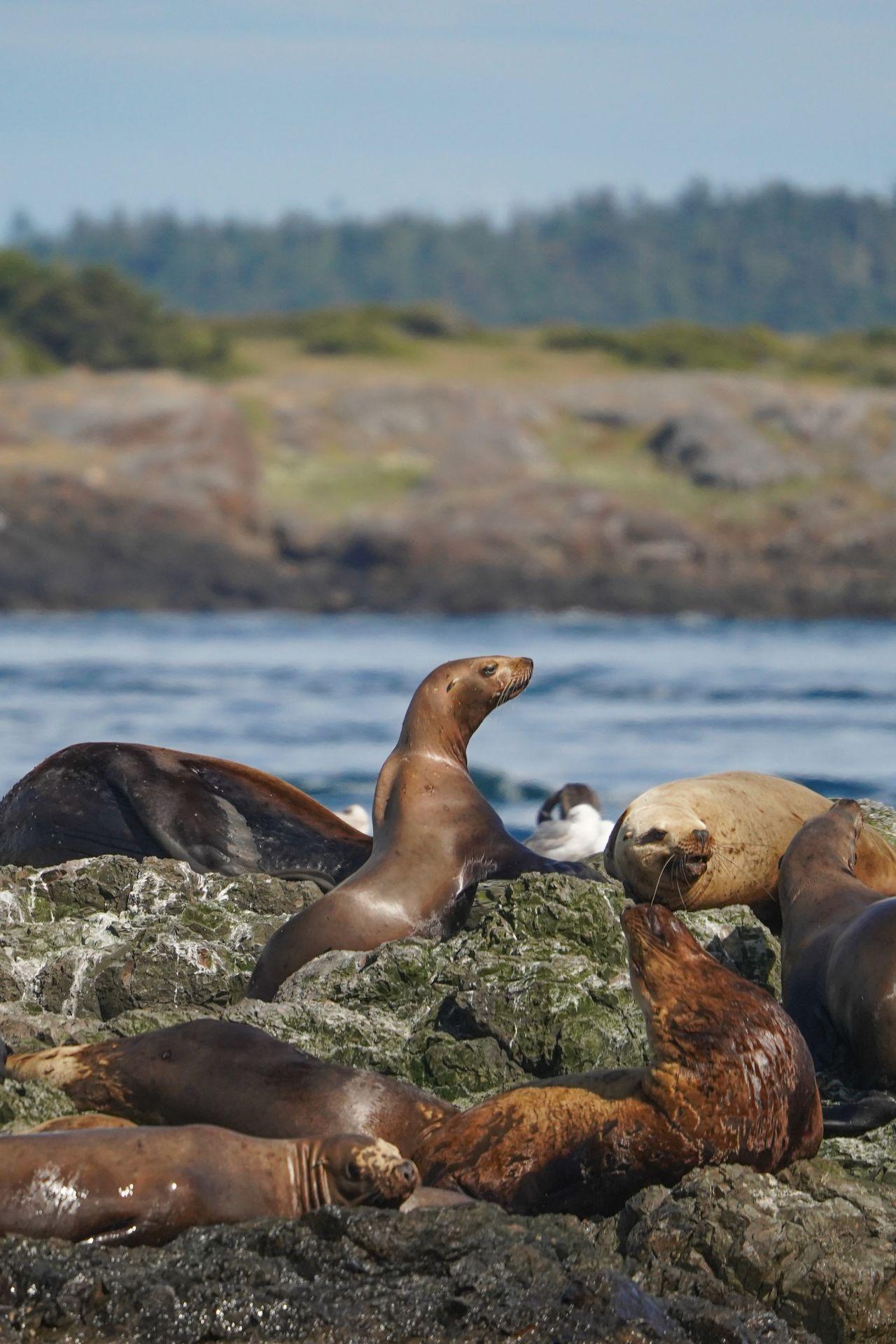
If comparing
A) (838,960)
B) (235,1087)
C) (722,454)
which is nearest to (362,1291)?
(235,1087)

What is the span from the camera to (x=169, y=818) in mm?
7023

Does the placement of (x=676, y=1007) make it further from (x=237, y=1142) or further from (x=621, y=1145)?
(x=237, y=1142)

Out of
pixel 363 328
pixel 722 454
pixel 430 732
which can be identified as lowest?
pixel 430 732

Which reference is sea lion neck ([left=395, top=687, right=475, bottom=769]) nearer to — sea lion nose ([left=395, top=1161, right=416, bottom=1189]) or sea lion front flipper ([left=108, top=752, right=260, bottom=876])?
sea lion front flipper ([left=108, top=752, right=260, bottom=876])

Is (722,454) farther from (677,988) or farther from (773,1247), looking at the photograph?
(773,1247)

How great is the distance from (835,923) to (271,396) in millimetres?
47469

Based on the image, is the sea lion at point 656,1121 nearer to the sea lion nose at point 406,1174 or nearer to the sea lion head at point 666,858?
the sea lion nose at point 406,1174

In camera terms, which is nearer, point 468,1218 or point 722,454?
point 468,1218

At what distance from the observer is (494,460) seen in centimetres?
4772

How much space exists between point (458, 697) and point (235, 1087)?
2.46m

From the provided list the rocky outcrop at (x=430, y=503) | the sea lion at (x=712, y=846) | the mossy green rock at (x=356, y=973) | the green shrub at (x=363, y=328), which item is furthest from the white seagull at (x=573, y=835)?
the green shrub at (x=363, y=328)

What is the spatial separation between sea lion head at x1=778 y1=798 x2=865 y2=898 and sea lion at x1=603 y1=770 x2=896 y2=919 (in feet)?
0.38

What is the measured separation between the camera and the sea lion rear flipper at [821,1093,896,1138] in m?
4.45

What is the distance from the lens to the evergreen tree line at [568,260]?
157 metres
